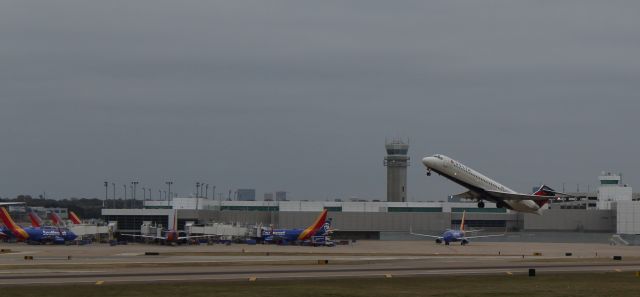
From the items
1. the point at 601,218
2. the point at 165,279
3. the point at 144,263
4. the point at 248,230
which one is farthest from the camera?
the point at 601,218

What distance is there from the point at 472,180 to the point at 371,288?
257 ft

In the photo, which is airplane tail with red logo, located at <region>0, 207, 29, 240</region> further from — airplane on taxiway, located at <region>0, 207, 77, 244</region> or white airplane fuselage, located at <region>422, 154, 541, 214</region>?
white airplane fuselage, located at <region>422, 154, 541, 214</region>

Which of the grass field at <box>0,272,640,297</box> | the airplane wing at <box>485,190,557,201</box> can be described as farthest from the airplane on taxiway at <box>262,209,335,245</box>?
the grass field at <box>0,272,640,297</box>

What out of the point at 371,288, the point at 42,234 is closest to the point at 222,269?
the point at 371,288

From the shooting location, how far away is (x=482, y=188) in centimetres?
14125

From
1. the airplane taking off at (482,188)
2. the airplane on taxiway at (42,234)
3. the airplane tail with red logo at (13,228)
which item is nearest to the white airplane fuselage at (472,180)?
the airplane taking off at (482,188)

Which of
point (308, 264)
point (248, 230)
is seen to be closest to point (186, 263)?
point (308, 264)

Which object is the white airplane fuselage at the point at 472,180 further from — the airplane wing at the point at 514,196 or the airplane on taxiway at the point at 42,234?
the airplane on taxiway at the point at 42,234

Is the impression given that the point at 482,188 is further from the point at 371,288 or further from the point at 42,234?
the point at 371,288

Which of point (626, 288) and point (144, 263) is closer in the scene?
point (626, 288)

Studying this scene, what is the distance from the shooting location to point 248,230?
17050cm

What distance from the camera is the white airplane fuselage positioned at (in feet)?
442

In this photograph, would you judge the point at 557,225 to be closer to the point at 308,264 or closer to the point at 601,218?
the point at 601,218

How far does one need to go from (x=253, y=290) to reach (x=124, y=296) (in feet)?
27.5
